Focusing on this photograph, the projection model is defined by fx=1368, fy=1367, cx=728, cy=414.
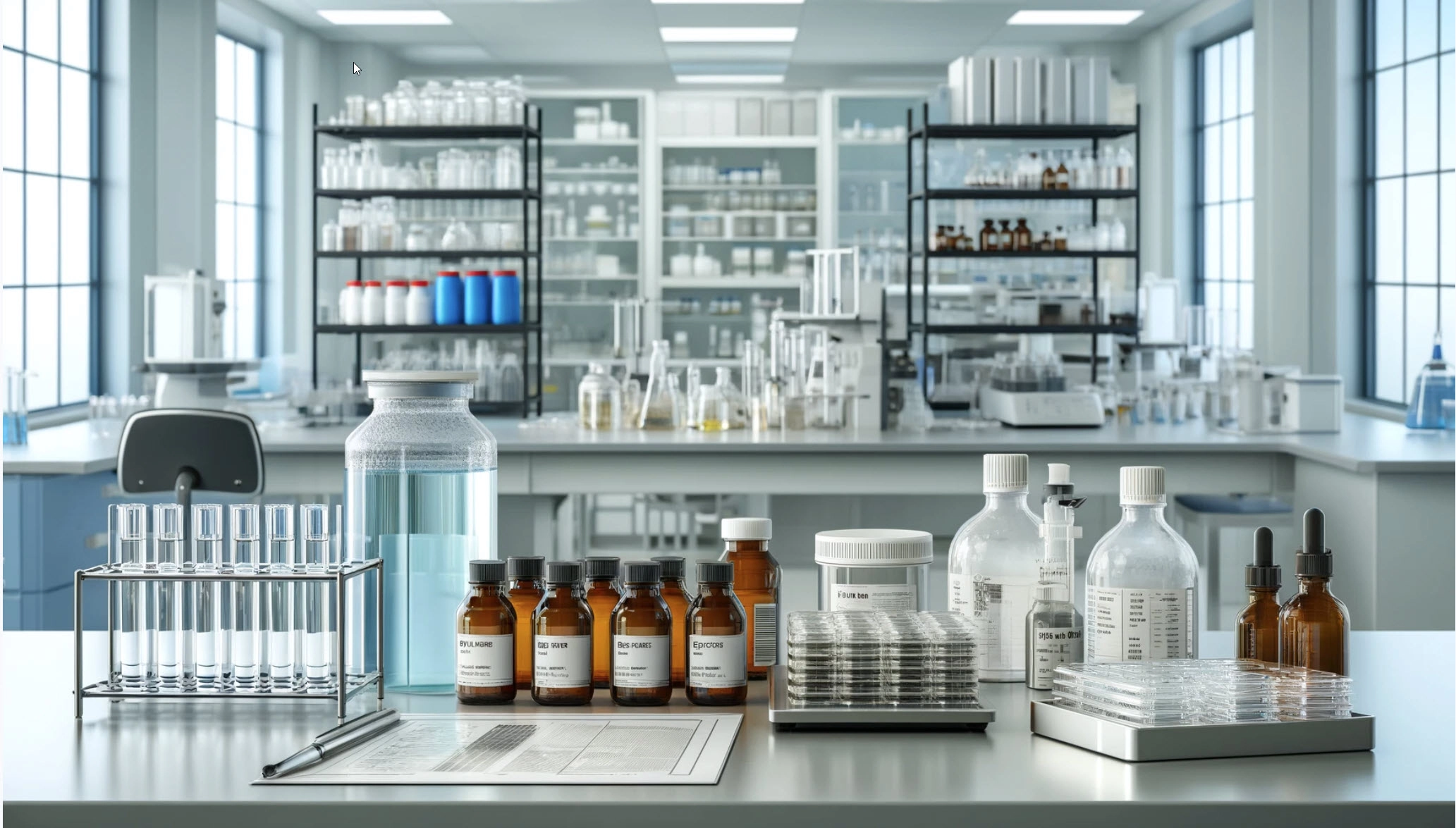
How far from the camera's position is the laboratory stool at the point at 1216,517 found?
4.21 meters

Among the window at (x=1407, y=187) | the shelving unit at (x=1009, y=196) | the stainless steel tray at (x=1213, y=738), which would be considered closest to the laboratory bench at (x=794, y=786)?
the stainless steel tray at (x=1213, y=738)

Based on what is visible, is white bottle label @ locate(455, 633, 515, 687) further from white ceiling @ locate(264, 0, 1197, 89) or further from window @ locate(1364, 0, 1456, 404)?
white ceiling @ locate(264, 0, 1197, 89)

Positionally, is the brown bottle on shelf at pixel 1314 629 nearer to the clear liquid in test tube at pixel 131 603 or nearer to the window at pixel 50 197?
the clear liquid in test tube at pixel 131 603

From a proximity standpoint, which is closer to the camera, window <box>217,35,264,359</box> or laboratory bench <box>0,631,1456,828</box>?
laboratory bench <box>0,631,1456,828</box>

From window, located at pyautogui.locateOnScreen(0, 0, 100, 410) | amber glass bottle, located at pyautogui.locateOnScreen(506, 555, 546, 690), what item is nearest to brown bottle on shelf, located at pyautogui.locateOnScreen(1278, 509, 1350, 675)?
amber glass bottle, located at pyautogui.locateOnScreen(506, 555, 546, 690)

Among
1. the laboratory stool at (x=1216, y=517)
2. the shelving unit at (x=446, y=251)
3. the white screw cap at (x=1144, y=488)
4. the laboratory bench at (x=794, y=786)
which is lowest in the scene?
the laboratory stool at (x=1216, y=517)

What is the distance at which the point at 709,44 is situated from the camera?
784 cm

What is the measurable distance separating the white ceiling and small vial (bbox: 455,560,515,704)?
596 centimetres

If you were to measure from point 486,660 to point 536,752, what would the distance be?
166mm

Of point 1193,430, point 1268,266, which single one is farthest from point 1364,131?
point 1193,430

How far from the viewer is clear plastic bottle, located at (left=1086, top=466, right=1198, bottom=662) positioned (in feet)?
4.24

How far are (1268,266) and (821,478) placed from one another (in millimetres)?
3459

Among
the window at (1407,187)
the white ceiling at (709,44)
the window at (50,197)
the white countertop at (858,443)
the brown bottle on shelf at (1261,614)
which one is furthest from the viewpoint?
the white ceiling at (709,44)

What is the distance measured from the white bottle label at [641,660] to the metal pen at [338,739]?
211 millimetres
